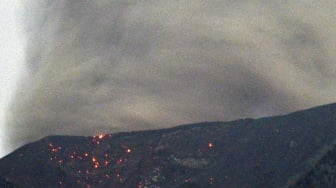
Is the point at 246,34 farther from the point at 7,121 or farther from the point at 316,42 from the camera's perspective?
the point at 7,121

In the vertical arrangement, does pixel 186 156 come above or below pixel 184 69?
below

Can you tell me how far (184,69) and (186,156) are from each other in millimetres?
238

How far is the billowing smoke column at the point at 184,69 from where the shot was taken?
1310 millimetres

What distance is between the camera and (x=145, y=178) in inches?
47.4

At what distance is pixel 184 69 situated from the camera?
1.32 metres

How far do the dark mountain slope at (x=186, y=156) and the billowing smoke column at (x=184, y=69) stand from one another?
0.04m

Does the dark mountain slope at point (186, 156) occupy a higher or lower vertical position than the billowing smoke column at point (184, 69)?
lower

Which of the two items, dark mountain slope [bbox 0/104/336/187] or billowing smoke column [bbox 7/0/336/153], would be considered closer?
dark mountain slope [bbox 0/104/336/187]

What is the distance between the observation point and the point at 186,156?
123 centimetres

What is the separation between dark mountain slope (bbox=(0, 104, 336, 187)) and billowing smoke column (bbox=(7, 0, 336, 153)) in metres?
0.04

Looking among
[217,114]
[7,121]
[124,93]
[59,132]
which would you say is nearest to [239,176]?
[217,114]

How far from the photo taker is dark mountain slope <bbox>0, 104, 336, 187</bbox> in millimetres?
1207

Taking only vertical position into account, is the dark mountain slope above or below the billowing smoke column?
below

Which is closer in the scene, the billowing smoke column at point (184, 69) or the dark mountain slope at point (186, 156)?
the dark mountain slope at point (186, 156)
